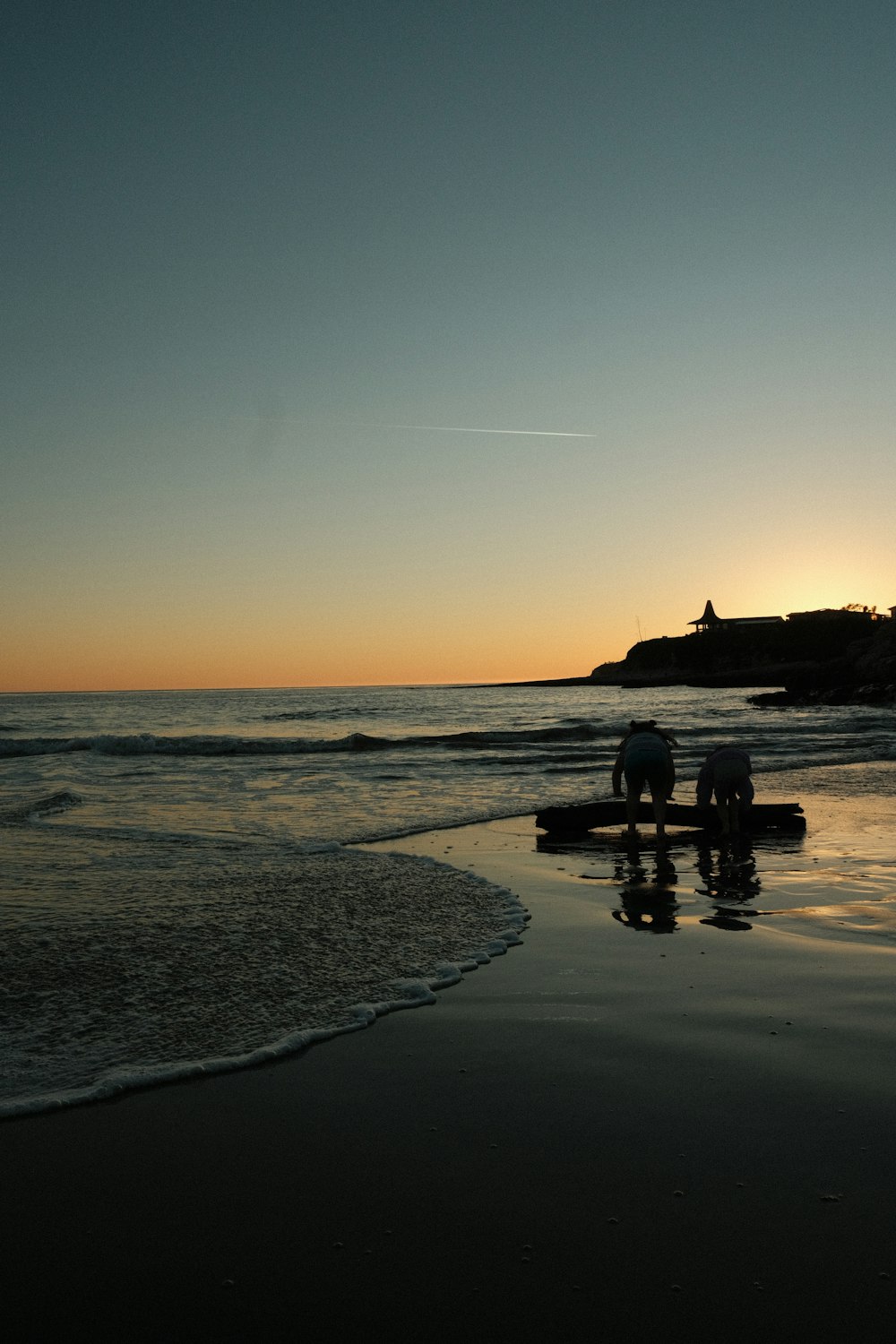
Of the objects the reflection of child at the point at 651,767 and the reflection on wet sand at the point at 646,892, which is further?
the reflection of child at the point at 651,767

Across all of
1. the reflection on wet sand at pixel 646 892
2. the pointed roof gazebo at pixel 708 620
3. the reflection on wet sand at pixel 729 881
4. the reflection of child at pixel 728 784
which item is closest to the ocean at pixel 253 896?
the reflection on wet sand at pixel 729 881

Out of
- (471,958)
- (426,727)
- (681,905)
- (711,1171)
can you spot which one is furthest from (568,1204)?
(426,727)

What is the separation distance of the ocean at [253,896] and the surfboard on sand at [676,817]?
0.55 metres

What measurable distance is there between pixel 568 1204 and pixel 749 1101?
1.14 metres

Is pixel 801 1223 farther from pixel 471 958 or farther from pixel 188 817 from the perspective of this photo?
pixel 188 817

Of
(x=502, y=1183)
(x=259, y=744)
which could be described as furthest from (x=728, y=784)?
(x=259, y=744)

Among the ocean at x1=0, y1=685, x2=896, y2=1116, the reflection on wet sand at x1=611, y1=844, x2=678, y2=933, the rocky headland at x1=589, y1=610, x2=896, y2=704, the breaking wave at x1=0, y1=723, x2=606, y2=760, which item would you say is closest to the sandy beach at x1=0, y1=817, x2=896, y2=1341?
the ocean at x1=0, y1=685, x2=896, y2=1116

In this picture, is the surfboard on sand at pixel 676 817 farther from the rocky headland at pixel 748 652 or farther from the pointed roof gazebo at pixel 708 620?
the pointed roof gazebo at pixel 708 620

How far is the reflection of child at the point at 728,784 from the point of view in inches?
472

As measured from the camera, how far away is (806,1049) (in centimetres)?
440

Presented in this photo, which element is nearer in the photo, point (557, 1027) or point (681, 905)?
point (557, 1027)

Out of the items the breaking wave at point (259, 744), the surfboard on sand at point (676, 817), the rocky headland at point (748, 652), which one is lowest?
the breaking wave at point (259, 744)

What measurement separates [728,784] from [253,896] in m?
6.71

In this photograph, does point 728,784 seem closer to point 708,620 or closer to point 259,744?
point 259,744
